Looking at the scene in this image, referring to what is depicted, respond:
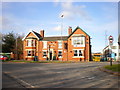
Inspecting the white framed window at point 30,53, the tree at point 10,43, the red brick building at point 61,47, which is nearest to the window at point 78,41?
the red brick building at point 61,47

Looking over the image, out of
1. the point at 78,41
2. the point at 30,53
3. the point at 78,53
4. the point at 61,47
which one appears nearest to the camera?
the point at 78,53

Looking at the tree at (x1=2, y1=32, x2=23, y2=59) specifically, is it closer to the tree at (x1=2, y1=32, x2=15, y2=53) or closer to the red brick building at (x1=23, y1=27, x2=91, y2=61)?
the tree at (x1=2, y1=32, x2=15, y2=53)

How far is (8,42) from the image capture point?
200 ft

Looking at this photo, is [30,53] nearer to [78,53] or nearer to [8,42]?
A: [78,53]

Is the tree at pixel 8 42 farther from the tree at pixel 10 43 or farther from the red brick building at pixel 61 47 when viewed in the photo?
the red brick building at pixel 61 47

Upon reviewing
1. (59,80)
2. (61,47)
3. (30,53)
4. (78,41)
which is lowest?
(59,80)

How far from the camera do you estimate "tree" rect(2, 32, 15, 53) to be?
191 feet

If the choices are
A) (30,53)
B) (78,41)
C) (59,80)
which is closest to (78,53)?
(78,41)

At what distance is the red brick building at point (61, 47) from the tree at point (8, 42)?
15.2 metres

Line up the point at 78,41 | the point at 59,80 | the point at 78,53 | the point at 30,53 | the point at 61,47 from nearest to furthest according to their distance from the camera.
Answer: the point at 59,80, the point at 78,53, the point at 78,41, the point at 61,47, the point at 30,53

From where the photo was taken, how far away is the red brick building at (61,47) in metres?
39.4

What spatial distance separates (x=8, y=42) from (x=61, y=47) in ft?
90.7

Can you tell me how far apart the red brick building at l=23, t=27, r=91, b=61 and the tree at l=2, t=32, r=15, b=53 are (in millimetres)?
15205

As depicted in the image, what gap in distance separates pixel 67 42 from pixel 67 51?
247cm
